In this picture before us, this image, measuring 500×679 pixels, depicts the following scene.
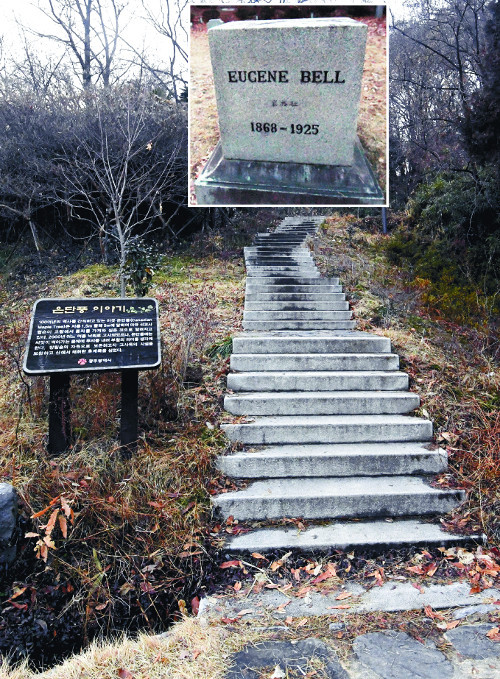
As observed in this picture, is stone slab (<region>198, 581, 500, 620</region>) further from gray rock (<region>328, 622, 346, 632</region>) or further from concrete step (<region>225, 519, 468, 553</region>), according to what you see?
concrete step (<region>225, 519, 468, 553</region>)

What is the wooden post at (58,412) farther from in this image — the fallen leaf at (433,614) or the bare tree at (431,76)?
the bare tree at (431,76)

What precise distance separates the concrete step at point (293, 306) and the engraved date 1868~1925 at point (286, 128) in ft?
8.85

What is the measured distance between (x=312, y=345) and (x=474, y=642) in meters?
3.67

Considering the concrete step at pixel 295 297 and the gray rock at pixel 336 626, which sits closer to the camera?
the gray rock at pixel 336 626

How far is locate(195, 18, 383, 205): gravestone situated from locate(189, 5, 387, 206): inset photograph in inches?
0.6

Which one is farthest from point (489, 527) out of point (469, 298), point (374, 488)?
point (469, 298)

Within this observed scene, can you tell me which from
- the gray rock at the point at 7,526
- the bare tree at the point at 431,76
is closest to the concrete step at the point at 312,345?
the gray rock at the point at 7,526

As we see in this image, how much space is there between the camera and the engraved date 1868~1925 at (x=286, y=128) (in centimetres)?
727

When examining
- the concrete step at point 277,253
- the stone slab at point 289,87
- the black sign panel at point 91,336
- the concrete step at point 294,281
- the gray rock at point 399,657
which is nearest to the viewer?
the gray rock at point 399,657

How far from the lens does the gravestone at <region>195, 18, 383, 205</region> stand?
657cm

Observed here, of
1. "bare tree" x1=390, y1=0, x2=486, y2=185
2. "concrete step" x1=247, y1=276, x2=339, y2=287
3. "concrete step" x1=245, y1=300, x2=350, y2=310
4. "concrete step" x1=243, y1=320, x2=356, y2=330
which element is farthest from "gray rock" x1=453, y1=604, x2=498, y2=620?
"bare tree" x1=390, y1=0, x2=486, y2=185

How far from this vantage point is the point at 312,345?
5836 mm

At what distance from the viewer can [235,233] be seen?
12.8 meters

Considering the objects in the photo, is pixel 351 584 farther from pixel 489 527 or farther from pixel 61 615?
pixel 61 615
